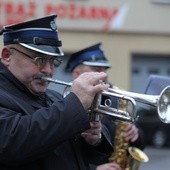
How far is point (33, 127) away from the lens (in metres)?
3.07

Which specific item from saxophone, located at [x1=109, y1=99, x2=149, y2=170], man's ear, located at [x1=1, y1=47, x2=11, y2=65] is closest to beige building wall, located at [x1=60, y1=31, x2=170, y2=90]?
saxophone, located at [x1=109, y1=99, x2=149, y2=170]

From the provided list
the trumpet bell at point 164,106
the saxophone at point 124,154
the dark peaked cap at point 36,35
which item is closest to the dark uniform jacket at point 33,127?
the dark peaked cap at point 36,35

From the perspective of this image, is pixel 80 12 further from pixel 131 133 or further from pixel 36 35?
pixel 36 35

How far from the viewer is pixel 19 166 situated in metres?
3.19

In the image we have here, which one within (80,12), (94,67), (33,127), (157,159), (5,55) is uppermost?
(5,55)

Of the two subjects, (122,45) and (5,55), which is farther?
(122,45)

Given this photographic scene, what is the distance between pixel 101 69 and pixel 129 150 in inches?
31.2

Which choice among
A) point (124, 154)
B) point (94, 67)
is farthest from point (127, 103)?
point (94, 67)

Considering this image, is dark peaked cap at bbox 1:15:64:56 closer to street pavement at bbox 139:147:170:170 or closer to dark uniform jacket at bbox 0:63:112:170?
dark uniform jacket at bbox 0:63:112:170

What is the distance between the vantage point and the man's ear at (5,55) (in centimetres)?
343

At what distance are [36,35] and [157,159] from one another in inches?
547

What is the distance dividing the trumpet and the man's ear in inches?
8.1

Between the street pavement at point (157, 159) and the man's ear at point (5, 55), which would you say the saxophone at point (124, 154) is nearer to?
the man's ear at point (5, 55)

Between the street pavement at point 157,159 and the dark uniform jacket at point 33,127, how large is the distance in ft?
35.9
